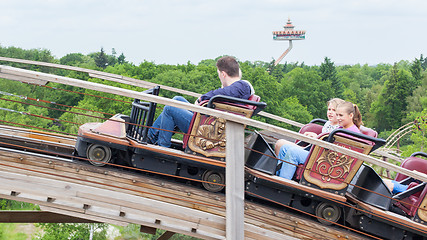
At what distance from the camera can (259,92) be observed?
44594 mm

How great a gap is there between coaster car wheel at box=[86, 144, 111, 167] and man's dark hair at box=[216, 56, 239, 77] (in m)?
1.37

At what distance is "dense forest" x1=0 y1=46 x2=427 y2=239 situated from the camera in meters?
42.4

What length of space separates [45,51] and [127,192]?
6191cm

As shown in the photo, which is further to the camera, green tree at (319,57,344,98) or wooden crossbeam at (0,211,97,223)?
green tree at (319,57,344,98)

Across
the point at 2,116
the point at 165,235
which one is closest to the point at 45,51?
the point at 2,116

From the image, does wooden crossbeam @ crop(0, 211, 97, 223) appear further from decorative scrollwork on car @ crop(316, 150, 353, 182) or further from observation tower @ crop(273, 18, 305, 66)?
observation tower @ crop(273, 18, 305, 66)

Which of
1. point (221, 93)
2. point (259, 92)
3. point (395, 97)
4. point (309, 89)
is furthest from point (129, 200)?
point (395, 97)

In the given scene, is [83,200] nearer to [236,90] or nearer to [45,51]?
[236,90]

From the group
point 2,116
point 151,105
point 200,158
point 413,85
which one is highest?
point 413,85

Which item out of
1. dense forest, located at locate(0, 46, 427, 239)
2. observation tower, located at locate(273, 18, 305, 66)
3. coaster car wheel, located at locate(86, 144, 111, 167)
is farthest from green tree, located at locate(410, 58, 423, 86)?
coaster car wheel, located at locate(86, 144, 111, 167)

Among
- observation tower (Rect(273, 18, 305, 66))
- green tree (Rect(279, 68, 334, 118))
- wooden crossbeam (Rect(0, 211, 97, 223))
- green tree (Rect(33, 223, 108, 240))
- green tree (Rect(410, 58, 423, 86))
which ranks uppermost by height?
observation tower (Rect(273, 18, 305, 66))

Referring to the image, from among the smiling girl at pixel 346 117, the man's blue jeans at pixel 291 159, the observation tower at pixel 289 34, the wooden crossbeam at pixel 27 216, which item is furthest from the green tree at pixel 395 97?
the wooden crossbeam at pixel 27 216

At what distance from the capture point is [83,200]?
4.17 m

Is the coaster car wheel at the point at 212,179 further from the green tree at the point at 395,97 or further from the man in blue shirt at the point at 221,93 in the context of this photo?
the green tree at the point at 395,97
